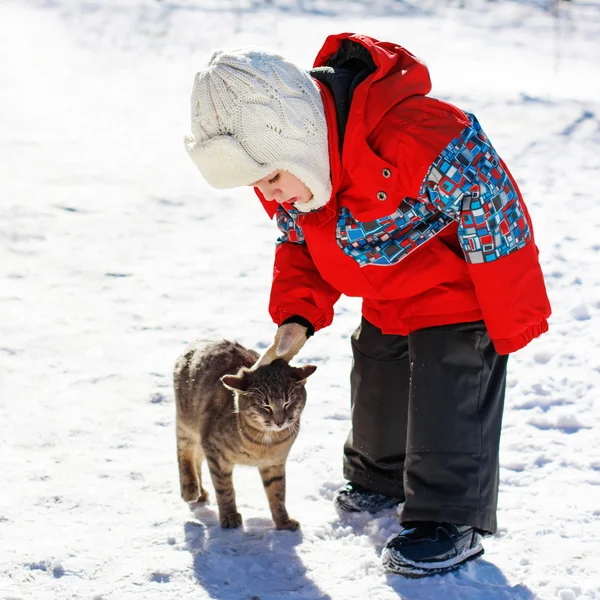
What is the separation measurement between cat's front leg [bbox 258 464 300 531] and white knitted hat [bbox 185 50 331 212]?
3.96 ft

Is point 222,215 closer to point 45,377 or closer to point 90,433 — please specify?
point 45,377

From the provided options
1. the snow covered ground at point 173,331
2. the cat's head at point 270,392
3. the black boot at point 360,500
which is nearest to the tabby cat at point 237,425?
the cat's head at point 270,392

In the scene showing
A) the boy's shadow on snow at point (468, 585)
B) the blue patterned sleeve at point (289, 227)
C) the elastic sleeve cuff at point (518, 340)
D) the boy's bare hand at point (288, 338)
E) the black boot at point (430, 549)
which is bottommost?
the boy's shadow on snow at point (468, 585)

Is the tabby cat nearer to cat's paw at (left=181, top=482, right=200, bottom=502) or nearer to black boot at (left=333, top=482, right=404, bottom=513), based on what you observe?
cat's paw at (left=181, top=482, right=200, bottom=502)

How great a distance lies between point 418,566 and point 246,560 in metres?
0.61

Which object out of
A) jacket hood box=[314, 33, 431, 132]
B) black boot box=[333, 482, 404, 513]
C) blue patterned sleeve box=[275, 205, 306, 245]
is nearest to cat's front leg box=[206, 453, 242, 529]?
black boot box=[333, 482, 404, 513]

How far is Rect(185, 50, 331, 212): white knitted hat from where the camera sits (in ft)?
9.07

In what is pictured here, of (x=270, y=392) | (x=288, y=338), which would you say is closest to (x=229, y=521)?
(x=270, y=392)

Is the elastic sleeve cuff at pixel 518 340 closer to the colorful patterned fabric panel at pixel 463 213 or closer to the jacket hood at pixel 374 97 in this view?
the colorful patterned fabric panel at pixel 463 213

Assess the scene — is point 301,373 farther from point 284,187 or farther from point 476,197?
point 476,197

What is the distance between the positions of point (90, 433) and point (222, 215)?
10.6ft

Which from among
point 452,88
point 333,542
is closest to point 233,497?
point 333,542

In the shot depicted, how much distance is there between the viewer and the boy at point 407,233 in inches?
111

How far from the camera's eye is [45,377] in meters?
4.60
